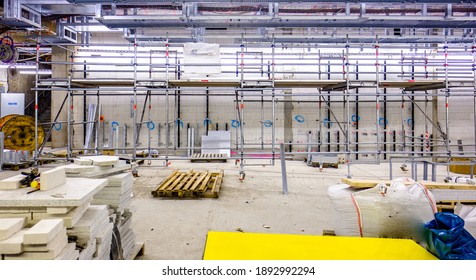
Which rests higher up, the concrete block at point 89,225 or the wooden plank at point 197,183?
the concrete block at point 89,225

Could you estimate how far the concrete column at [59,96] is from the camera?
10.7 m

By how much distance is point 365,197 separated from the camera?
2.87 meters

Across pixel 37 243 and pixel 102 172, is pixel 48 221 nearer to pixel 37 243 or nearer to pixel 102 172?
pixel 37 243

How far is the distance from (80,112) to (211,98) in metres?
5.24

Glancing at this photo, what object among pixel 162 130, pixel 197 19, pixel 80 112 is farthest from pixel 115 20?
pixel 80 112

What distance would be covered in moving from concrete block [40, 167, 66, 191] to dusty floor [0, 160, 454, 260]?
1304mm

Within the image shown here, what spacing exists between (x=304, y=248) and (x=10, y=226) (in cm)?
193

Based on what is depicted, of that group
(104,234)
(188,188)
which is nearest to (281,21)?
(188,188)

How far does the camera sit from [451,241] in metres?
2.26

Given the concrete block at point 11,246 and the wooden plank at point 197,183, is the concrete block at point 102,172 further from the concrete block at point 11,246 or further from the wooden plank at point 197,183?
the wooden plank at point 197,183

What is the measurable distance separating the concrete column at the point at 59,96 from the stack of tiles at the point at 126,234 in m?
9.01

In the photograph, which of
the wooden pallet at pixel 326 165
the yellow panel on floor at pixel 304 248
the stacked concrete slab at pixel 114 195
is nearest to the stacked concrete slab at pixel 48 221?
the stacked concrete slab at pixel 114 195

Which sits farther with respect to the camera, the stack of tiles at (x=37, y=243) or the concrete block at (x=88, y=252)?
the concrete block at (x=88, y=252)

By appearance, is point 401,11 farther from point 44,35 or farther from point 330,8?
point 44,35
